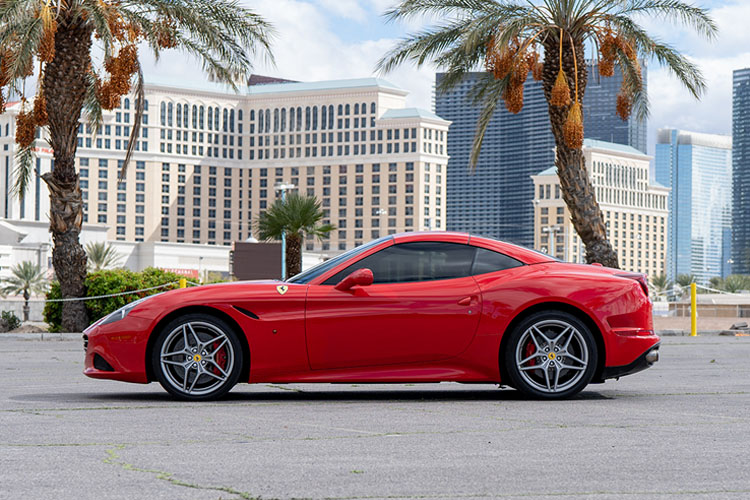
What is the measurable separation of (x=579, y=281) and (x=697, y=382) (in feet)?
8.96

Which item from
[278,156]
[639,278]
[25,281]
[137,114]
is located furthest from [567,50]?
[278,156]

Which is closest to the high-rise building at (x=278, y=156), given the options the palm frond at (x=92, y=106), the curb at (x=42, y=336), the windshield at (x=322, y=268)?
the palm frond at (x=92, y=106)

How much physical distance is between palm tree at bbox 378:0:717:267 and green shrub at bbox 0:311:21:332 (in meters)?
10.3

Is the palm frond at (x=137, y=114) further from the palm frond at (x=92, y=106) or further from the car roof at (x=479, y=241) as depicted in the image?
the car roof at (x=479, y=241)

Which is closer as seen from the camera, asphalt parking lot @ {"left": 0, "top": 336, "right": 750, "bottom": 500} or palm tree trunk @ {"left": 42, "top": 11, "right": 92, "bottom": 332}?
asphalt parking lot @ {"left": 0, "top": 336, "right": 750, "bottom": 500}

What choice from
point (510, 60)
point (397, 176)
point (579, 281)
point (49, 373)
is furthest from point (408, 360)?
point (397, 176)

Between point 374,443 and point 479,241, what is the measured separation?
295 cm

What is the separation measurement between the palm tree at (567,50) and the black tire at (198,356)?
15.9 metres

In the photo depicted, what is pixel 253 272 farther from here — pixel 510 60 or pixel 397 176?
pixel 397 176

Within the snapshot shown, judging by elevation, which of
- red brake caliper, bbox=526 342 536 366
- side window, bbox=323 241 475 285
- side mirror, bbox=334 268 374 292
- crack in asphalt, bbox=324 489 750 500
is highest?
side window, bbox=323 241 475 285

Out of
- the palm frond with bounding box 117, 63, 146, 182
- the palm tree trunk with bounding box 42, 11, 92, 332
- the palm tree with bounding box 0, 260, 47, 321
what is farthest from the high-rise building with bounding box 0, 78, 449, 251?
the palm tree trunk with bounding box 42, 11, 92, 332

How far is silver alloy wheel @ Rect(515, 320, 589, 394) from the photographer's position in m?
8.30

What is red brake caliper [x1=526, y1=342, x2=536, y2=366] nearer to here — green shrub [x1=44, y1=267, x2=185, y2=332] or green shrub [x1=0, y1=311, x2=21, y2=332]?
green shrub [x1=44, y1=267, x2=185, y2=332]

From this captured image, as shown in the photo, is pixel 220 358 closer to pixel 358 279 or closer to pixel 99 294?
pixel 358 279
